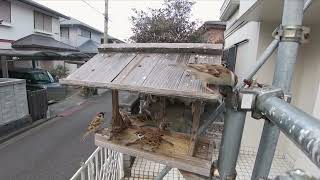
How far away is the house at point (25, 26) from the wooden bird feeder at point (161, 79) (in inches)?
515

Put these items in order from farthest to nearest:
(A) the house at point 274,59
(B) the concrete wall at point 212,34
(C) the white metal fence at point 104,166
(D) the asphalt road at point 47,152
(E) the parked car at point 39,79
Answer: (E) the parked car at point 39,79 < (B) the concrete wall at point 212,34 < (D) the asphalt road at point 47,152 < (A) the house at point 274,59 < (C) the white metal fence at point 104,166

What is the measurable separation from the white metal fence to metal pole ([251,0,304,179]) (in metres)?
2.50

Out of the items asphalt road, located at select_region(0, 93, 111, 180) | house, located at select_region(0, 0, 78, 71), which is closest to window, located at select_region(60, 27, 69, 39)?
house, located at select_region(0, 0, 78, 71)

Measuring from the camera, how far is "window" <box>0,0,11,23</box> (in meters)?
13.1

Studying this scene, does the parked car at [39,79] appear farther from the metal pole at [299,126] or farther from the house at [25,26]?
the metal pole at [299,126]

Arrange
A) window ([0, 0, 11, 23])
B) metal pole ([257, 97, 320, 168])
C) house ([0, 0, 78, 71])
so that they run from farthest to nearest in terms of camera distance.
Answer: house ([0, 0, 78, 71]) → window ([0, 0, 11, 23]) → metal pole ([257, 97, 320, 168])

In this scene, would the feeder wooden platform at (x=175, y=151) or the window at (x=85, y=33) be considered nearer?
the feeder wooden platform at (x=175, y=151)

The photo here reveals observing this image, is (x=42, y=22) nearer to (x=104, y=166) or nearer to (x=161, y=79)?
(x=104, y=166)

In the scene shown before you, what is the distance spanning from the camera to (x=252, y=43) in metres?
5.65

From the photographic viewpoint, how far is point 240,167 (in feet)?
17.5

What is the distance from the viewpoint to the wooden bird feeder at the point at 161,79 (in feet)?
4.96

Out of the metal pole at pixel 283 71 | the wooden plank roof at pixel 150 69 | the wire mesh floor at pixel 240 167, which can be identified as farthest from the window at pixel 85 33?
the metal pole at pixel 283 71

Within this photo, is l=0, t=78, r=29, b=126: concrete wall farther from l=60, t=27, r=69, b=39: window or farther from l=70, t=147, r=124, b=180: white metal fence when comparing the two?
l=60, t=27, r=69, b=39: window

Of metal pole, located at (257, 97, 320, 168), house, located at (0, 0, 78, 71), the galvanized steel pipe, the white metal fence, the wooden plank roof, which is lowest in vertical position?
the white metal fence
